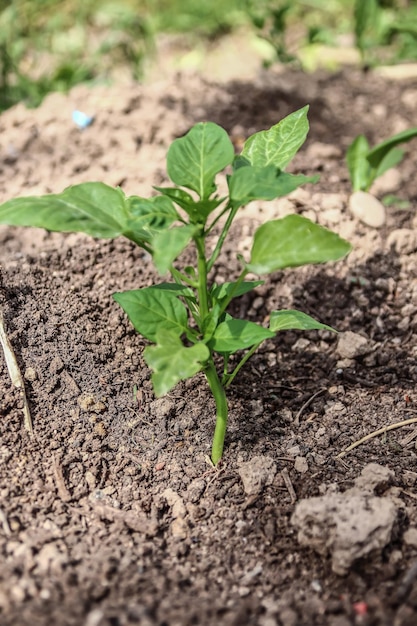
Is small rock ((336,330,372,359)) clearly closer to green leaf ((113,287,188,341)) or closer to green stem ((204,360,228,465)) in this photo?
green stem ((204,360,228,465))

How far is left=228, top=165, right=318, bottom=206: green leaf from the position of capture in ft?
4.86

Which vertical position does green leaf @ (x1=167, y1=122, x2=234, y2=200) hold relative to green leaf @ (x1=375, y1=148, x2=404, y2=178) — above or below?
above

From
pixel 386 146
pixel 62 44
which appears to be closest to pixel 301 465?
pixel 386 146

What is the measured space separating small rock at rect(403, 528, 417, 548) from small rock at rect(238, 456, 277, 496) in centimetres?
36

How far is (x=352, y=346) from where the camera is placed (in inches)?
87.6

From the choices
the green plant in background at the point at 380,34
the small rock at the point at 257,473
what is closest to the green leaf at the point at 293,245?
the small rock at the point at 257,473

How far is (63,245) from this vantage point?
2408 mm

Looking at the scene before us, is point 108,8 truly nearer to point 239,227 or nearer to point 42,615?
point 239,227

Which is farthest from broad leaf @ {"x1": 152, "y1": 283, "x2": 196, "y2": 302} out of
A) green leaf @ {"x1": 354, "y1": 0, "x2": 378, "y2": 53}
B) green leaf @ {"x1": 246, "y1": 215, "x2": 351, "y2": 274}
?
green leaf @ {"x1": 354, "y1": 0, "x2": 378, "y2": 53}

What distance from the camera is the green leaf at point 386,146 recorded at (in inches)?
96.7

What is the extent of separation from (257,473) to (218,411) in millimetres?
193

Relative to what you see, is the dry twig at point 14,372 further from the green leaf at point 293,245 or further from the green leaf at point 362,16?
the green leaf at point 362,16

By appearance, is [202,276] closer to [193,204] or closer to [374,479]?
[193,204]

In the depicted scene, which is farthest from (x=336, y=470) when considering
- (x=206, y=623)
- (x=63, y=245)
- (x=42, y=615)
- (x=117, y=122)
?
(x=117, y=122)
